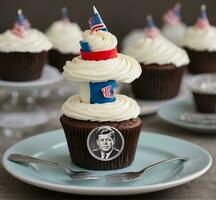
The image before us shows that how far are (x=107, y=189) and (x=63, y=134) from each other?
52 centimetres

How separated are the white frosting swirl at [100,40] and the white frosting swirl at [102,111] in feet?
0.52

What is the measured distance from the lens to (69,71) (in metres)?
1.85

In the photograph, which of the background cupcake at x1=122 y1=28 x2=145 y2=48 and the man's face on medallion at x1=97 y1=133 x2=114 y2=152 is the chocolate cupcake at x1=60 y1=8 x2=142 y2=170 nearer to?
the man's face on medallion at x1=97 y1=133 x2=114 y2=152

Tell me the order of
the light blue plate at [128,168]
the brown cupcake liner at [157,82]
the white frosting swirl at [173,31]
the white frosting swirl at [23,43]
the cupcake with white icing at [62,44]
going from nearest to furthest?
the light blue plate at [128,168] < the white frosting swirl at [23,43] < the brown cupcake liner at [157,82] < the cupcake with white icing at [62,44] < the white frosting swirl at [173,31]

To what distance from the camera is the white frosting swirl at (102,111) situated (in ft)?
5.98

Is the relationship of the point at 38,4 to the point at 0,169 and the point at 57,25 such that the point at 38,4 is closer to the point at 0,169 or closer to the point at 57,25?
the point at 57,25

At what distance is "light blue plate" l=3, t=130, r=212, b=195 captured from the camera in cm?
160

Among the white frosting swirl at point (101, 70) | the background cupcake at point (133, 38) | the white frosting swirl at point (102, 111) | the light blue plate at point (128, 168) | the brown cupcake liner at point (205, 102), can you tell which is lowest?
the background cupcake at point (133, 38)

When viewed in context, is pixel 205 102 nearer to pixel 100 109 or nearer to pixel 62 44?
pixel 100 109

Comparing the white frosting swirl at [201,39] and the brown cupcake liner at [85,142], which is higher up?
the brown cupcake liner at [85,142]

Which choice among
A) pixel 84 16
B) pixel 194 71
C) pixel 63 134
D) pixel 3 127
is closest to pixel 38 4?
pixel 84 16

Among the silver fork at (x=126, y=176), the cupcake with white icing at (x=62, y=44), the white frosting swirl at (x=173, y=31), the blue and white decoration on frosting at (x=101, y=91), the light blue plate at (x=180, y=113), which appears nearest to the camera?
the silver fork at (x=126, y=176)

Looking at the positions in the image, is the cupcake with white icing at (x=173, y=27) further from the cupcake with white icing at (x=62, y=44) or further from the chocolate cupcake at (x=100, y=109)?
the chocolate cupcake at (x=100, y=109)

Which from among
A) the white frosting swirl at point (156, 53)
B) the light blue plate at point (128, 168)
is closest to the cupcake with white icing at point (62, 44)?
the white frosting swirl at point (156, 53)
